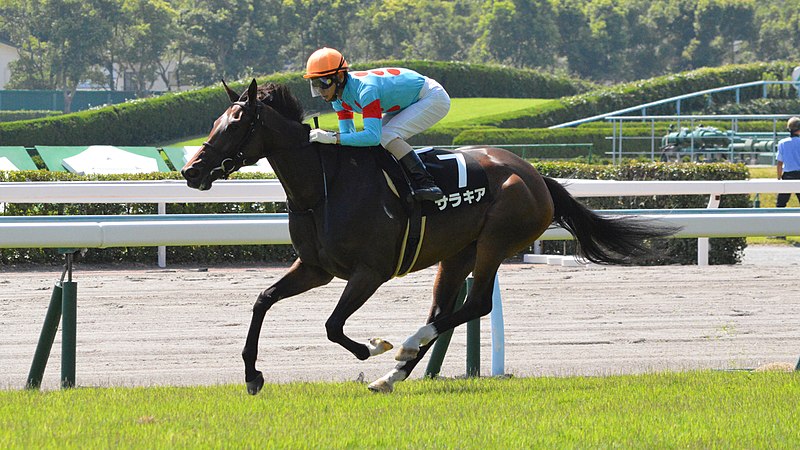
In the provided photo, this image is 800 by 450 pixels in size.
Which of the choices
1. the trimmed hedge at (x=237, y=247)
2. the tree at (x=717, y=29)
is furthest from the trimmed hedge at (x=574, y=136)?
the tree at (x=717, y=29)

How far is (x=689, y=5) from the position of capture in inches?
2842

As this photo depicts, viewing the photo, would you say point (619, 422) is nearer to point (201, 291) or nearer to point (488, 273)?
point (488, 273)

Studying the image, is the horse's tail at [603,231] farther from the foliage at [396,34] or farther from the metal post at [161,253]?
the foliage at [396,34]

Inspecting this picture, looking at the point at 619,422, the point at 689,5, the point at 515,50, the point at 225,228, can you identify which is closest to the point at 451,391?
the point at 619,422

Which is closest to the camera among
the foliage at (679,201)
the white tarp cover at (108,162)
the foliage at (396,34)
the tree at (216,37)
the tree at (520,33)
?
the foliage at (679,201)

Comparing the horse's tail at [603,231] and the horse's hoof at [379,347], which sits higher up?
the horse's tail at [603,231]

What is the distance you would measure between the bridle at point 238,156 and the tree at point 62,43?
5282 centimetres

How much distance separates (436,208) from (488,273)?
38cm

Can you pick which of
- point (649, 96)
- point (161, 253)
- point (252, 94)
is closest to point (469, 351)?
point (252, 94)

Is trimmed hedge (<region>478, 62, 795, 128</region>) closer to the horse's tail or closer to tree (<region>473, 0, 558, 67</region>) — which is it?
the horse's tail

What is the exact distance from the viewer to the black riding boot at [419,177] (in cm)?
529

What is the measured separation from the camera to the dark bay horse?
506 centimetres

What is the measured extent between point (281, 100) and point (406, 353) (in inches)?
45.7

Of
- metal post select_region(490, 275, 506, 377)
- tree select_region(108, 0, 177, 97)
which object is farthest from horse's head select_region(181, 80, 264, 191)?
tree select_region(108, 0, 177, 97)
